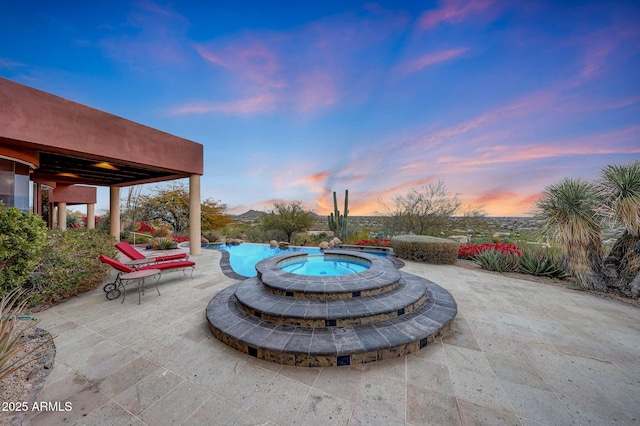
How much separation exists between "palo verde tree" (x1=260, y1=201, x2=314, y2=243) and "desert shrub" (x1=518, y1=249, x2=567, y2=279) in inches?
445

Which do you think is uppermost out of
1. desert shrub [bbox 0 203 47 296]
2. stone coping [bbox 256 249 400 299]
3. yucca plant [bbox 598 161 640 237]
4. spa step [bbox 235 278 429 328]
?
yucca plant [bbox 598 161 640 237]

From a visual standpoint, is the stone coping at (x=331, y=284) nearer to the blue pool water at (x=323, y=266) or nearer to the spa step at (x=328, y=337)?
the spa step at (x=328, y=337)

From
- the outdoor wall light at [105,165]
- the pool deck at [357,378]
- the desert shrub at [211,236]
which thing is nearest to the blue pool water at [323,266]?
the pool deck at [357,378]

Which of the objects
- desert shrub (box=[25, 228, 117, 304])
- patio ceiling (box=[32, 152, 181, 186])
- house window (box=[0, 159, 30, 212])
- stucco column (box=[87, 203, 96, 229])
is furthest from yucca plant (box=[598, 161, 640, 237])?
stucco column (box=[87, 203, 96, 229])

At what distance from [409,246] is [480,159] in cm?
592

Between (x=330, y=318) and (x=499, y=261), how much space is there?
6.89 metres

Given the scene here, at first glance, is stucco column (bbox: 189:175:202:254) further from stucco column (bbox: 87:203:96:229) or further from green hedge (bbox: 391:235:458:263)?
stucco column (bbox: 87:203:96:229)

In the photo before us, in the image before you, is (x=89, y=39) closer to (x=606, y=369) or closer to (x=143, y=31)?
(x=143, y=31)

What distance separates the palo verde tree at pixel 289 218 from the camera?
14.8 metres

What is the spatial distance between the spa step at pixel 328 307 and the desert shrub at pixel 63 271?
3689mm

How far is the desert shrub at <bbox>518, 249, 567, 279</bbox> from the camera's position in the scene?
236 inches

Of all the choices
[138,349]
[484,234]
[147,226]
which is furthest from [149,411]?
[484,234]

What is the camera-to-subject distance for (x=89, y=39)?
7047 mm

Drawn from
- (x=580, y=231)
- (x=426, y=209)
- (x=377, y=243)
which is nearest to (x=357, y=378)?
(x=580, y=231)
